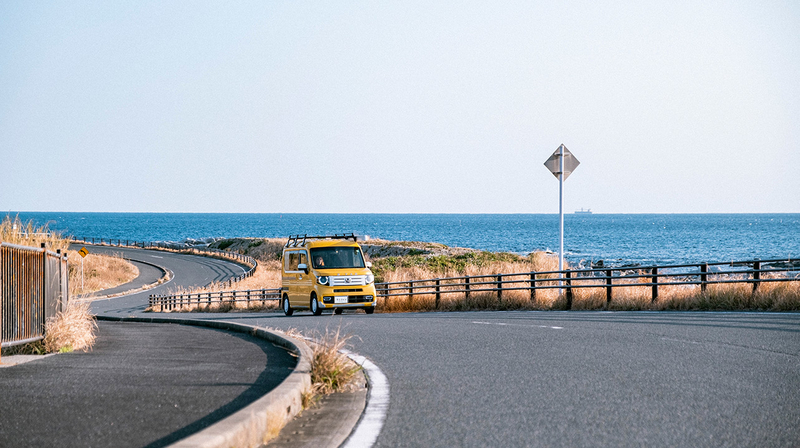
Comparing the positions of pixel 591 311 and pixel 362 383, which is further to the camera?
pixel 591 311

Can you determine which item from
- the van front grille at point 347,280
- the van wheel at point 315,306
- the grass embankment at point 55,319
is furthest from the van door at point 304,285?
the grass embankment at point 55,319

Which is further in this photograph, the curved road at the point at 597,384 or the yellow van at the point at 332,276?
the yellow van at the point at 332,276

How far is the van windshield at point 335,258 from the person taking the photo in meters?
21.4

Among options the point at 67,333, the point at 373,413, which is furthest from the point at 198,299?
the point at 373,413

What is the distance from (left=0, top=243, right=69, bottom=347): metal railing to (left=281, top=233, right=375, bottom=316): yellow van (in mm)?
10343

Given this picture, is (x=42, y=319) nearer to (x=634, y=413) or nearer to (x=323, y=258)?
(x=634, y=413)

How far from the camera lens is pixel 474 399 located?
658 centimetres

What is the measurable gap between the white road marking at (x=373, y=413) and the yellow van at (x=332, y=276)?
40.2 ft

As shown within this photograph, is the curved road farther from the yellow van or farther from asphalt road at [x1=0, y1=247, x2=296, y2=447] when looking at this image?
the yellow van

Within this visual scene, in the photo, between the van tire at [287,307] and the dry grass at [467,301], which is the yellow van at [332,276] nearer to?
the van tire at [287,307]

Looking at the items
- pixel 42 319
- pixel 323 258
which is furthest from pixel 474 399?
pixel 323 258

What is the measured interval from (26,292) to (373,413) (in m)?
6.01

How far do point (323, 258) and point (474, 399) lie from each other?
15.2 metres

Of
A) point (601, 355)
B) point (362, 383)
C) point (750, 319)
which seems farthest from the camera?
point (750, 319)
